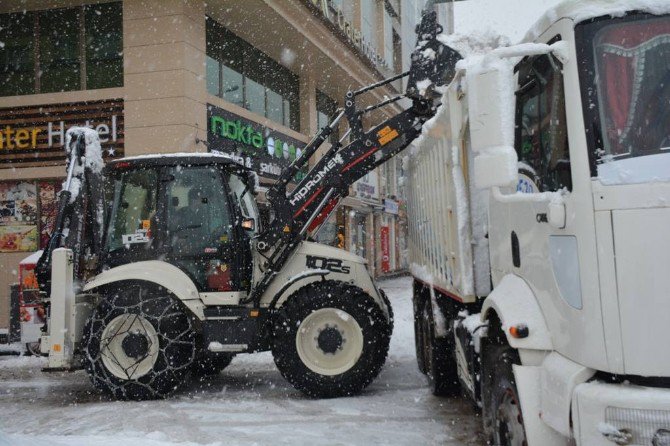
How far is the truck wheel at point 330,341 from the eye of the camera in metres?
6.86

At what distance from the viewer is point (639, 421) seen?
2826 mm

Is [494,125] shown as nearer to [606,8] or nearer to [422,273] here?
[606,8]

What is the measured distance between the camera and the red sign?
2938cm

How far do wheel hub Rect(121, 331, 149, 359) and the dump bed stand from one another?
9.58 ft

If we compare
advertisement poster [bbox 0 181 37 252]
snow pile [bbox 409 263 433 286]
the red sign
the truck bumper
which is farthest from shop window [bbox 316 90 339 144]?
the truck bumper

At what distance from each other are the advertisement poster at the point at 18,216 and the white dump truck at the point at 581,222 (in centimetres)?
1143

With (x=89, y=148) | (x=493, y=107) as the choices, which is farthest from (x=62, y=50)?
(x=493, y=107)

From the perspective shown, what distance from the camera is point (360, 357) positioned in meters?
6.88

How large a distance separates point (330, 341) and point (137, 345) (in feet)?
6.44

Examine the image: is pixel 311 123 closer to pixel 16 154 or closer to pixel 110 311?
pixel 16 154

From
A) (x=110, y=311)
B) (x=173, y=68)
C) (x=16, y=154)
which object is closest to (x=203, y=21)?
(x=173, y=68)

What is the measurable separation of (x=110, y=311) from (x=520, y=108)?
4851 millimetres

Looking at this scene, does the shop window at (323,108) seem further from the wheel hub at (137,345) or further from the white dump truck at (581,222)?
the white dump truck at (581,222)

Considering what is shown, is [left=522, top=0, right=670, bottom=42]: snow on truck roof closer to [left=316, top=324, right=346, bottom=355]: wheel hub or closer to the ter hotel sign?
[left=316, top=324, right=346, bottom=355]: wheel hub
